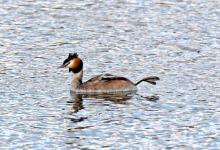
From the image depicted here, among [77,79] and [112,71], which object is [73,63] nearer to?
[77,79]

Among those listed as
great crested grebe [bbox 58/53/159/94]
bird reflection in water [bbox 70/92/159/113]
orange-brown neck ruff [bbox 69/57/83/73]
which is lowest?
bird reflection in water [bbox 70/92/159/113]

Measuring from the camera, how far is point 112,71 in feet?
84.1

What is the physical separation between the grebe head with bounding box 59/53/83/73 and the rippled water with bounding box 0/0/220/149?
0.37m

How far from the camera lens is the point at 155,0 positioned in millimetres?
33438

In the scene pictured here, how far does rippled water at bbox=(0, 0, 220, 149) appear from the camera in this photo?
1950 centimetres

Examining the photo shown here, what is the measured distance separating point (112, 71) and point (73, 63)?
42.3 inches

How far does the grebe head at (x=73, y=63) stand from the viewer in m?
25.0

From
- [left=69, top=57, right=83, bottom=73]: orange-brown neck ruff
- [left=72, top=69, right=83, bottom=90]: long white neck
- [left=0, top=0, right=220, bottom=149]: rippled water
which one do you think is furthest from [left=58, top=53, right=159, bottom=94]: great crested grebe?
[left=0, top=0, right=220, bottom=149]: rippled water

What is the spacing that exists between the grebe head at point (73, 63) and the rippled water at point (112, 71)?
14.5 inches

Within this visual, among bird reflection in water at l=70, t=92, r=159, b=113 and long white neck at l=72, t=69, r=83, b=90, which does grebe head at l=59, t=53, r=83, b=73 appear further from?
bird reflection in water at l=70, t=92, r=159, b=113

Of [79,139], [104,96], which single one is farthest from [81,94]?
[79,139]

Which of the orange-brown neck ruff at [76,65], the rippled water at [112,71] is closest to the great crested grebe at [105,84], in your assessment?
the orange-brown neck ruff at [76,65]

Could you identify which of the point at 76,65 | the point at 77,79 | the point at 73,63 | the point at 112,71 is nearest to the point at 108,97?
the point at 77,79

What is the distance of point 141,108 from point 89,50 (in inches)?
225
